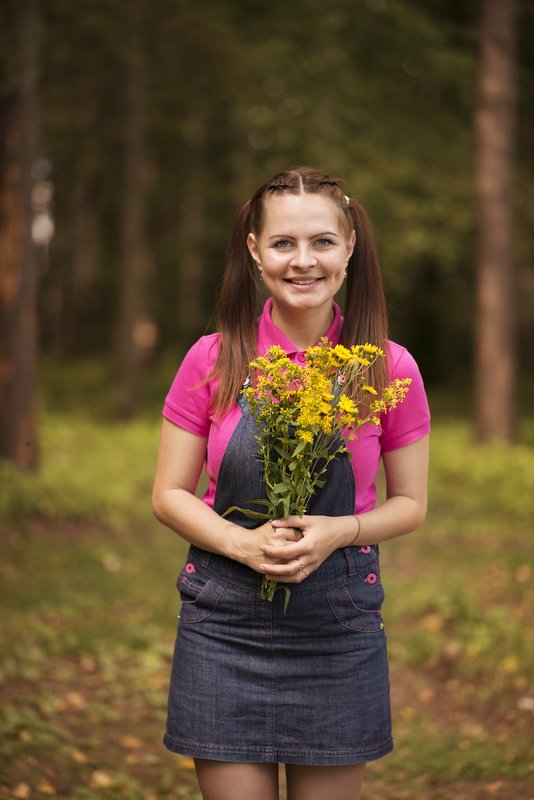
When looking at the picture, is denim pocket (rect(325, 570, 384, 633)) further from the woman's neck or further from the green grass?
the green grass

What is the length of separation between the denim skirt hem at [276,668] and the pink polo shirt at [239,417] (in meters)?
0.23

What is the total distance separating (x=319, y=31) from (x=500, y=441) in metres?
6.67

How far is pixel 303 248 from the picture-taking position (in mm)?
2938

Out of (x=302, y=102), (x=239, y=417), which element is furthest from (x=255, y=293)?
(x=302, y=102)

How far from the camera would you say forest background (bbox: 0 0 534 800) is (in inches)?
232

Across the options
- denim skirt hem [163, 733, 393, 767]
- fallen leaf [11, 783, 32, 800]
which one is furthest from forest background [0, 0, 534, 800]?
denim skirt hem [163, 733, 393, 767]

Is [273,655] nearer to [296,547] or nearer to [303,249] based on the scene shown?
[296,547]

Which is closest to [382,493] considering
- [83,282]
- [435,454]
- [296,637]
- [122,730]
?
[435,454]

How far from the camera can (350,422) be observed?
2.73 m

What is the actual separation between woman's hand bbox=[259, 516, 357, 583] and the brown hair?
0.38 m

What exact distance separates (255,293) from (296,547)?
2.63 ft

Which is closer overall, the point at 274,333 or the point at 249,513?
the point at 249,513

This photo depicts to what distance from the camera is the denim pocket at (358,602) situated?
2.91 metres

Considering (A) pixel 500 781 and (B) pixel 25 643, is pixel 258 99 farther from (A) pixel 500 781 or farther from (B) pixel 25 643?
(A) pixel 500 781
